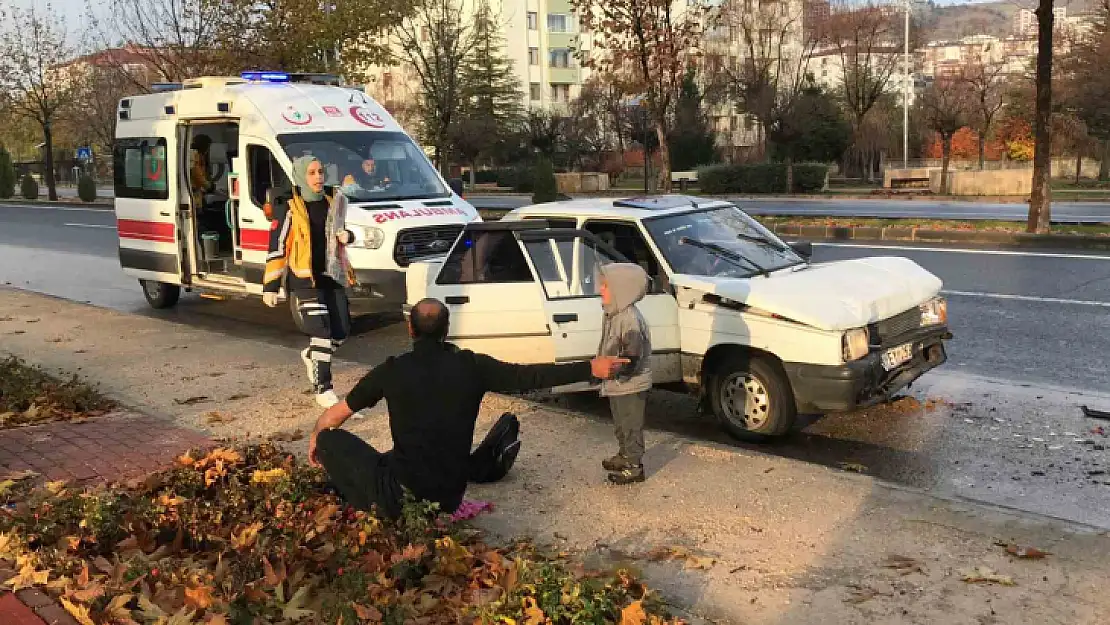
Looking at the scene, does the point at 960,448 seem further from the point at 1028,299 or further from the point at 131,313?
the point at 131,313

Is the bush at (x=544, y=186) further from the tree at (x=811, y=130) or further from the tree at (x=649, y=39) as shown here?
the tree at (x=811, y=130)

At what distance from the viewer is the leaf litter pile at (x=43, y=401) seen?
270 inches

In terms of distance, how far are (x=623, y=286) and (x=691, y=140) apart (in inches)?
1725

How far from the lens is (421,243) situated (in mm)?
10547

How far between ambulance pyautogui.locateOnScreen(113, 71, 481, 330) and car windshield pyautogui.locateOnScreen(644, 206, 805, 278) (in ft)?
12.7

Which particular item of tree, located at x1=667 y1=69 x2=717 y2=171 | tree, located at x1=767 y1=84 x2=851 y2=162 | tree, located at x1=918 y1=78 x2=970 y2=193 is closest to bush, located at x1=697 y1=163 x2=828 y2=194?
tree, located at x1=767 y1=84 x2=851 y2=162

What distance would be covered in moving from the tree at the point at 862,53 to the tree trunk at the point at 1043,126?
27.9 metres

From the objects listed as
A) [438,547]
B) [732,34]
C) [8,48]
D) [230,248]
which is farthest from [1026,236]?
[8,48]

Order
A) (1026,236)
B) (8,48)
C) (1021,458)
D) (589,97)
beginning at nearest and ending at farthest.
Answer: (1021,458) < (1026,236) < (8,48) < (589,97)

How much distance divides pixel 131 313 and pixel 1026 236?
46.7ft

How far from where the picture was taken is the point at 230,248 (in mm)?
12383

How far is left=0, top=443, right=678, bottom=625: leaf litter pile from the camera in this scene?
12.1ft

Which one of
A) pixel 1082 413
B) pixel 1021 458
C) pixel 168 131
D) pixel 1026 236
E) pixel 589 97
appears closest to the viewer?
pixel 1021 458

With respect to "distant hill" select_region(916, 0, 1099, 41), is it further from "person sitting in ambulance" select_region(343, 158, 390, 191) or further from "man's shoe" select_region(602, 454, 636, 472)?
"man's shoe" select_region(602, 454, 636, 472)
